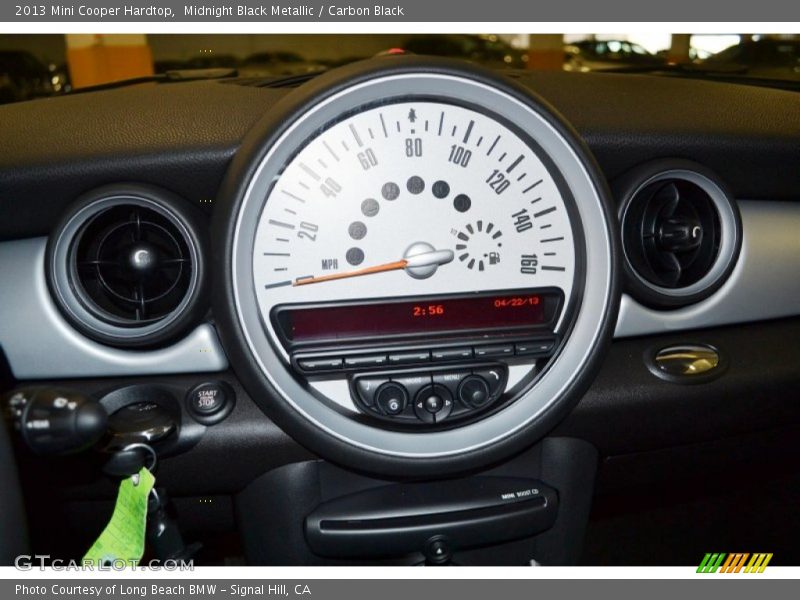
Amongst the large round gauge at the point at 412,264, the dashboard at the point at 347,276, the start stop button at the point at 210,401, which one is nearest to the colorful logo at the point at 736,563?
the dashboard at the point at 347,276

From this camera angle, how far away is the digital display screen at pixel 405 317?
50.1 inches

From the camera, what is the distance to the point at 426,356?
1.27 m

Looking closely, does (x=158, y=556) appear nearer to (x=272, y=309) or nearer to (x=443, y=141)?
(x=272, y=309)

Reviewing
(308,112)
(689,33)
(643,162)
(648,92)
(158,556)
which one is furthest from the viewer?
(648,92)

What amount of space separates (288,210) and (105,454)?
0.47 meters

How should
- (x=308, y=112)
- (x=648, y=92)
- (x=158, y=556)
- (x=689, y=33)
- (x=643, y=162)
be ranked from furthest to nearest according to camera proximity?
(x=648, y=92), (x=689, y=33), (x=643, y=162), (x=158, y=556), (x=308, y=112)

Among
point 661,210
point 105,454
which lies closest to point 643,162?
point 661,210

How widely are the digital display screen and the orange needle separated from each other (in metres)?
0.04

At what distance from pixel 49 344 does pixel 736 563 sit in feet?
4.77

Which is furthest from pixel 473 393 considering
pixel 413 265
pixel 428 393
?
pixel 413 265

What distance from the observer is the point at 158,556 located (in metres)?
1.30

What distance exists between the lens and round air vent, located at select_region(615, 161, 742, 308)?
1.45 m

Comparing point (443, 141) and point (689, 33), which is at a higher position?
point (689, 33)
